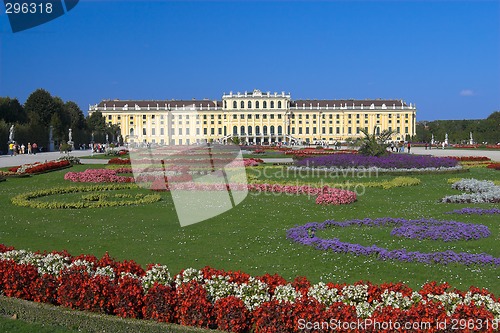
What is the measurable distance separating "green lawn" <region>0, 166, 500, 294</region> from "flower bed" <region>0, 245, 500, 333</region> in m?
1.30

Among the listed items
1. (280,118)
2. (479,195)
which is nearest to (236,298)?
(479,195)

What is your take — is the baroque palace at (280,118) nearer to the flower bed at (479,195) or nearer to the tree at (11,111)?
the tree at (11,111)

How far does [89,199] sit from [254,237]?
18.2 feet

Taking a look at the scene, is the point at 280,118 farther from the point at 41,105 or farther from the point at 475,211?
the point at 475,211

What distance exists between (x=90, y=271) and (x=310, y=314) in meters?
2.13

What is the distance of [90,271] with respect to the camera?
466cm

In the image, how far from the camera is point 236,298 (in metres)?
3.93

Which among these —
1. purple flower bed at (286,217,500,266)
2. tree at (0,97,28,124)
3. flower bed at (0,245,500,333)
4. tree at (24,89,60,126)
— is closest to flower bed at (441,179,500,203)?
purple flower bed at (286,217,500,266)

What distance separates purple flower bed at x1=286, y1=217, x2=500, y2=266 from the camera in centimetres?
600

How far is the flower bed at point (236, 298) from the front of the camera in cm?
359

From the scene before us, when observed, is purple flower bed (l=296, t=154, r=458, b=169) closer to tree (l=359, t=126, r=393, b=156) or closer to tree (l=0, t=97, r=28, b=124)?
tree (l=359, t=126, r=393, b=156)

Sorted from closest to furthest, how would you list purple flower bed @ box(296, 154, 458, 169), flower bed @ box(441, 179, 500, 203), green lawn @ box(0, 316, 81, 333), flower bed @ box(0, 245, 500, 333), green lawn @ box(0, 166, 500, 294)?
1. flower bed @ box(0, 245, 500, 333)
2. green lawn @ box(0, 316, 81, 333)
3. green lawn @ box(0, 166, 500, 294)
4. flower bed @ box(441, 179, 500, 203)
5. purple flower bed @ box(296, 154, 458, 169)

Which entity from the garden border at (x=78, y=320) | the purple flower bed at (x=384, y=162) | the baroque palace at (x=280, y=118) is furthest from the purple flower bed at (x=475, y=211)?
the baroque palace at (x=280, y=118)

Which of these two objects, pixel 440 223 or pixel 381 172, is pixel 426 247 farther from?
pixel 381 172
